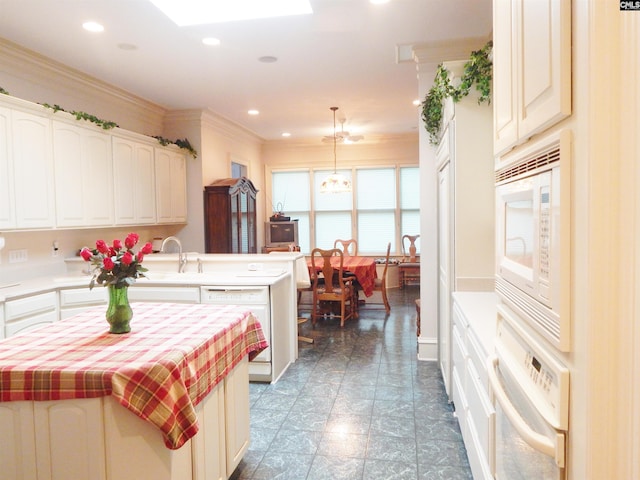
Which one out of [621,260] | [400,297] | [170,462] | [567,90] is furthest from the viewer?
[400,297]

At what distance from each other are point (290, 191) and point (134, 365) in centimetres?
745

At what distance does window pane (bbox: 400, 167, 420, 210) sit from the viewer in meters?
8.55

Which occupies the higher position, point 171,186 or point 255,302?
point 171,186

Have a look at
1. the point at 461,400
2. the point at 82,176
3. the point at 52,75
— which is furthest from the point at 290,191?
the point at 461,400

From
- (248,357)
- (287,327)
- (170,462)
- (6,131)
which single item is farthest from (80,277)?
(170,462)

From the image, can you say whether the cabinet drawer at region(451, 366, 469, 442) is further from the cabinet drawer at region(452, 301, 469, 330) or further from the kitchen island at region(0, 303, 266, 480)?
the kitchen island at region(0, 303, 266, 480)

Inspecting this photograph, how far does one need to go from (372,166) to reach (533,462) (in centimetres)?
770

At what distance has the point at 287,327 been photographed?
171 inches

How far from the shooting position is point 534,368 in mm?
1167

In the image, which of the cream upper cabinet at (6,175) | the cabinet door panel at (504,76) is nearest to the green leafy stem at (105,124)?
the cream upper cabinet at (6,175)

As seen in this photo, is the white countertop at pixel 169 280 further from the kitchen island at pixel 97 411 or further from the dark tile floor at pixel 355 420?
the kitchen island at pixel 97 411

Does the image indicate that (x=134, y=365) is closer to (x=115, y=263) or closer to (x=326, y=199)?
(x=115, y=263)

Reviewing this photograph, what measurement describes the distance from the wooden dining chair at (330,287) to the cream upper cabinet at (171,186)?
1.92m

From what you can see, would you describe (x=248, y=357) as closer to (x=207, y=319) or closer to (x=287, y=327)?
(x=207, y=319)
